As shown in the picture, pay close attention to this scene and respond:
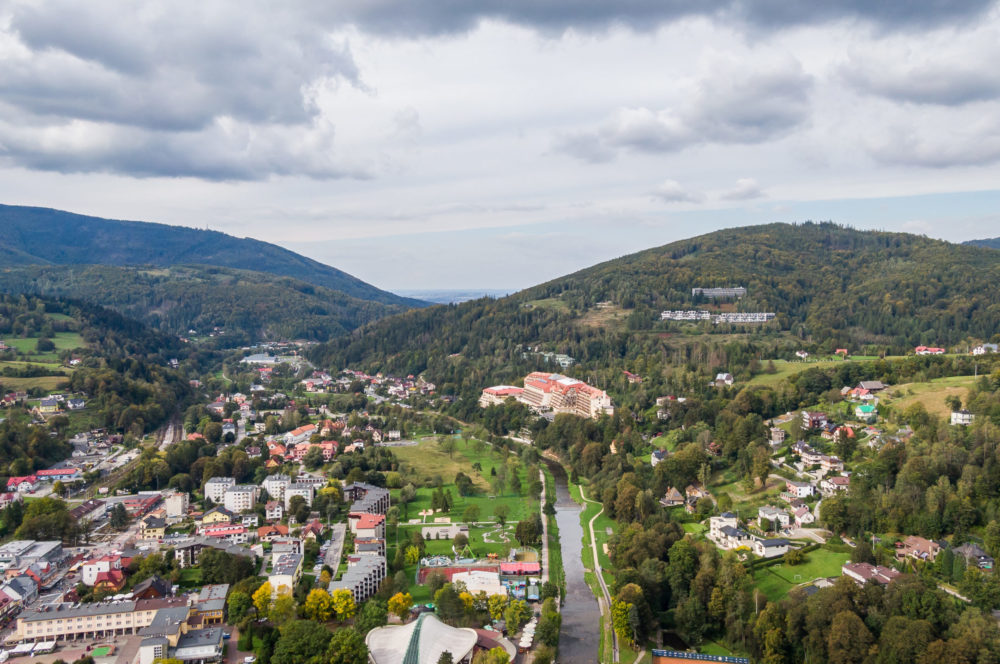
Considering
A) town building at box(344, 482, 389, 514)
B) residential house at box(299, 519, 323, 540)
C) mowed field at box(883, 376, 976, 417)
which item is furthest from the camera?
mowed field at box(883, 376, 976, 417)

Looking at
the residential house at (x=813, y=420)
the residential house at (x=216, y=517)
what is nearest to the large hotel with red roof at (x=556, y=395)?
the residential house at (x=813, y=420)

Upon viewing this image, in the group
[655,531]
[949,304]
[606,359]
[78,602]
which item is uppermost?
[949,304]

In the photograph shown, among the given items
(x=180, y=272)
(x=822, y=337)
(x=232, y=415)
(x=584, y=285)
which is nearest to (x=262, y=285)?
(x=180, y=272)

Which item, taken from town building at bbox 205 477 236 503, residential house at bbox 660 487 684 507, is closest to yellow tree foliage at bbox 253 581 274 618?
town building at bbox 205 477 236 503

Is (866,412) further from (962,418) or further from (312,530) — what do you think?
(312,530)

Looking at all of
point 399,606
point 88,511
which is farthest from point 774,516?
point 88,511

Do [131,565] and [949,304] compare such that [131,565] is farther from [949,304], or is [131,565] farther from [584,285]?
[949,304]

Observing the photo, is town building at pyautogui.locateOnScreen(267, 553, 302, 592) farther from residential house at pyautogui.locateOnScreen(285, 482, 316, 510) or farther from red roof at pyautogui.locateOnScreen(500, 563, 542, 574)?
red roof at pyautogui.locateOnScreen(500, 563, 542, 574)
